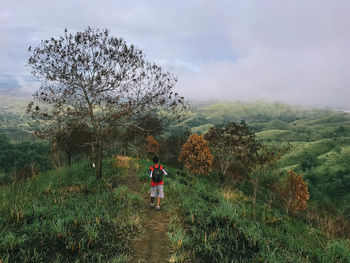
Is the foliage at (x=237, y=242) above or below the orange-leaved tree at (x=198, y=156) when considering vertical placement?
above

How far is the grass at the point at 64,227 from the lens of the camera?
14.9 feet

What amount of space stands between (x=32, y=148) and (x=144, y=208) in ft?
367

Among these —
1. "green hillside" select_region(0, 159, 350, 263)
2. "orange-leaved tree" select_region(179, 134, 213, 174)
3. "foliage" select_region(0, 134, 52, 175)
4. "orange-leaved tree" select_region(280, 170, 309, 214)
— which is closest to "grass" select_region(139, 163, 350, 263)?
"green hillside" select_region(0, 159, 350, 263)

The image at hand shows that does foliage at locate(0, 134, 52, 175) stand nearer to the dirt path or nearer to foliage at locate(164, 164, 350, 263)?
the dirt path

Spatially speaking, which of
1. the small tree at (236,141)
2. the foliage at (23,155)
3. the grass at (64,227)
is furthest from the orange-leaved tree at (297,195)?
the foliage at (23,155)

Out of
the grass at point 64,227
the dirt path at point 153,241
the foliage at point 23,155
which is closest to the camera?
the grass at point 64,227

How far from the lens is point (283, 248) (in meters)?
5.23

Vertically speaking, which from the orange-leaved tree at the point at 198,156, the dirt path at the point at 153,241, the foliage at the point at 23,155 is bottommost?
the foliage at the point at 23,155

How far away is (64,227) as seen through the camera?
224 inches

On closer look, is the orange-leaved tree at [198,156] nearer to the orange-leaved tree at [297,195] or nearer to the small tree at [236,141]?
the small tree at [236,141]

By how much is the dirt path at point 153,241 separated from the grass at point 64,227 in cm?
32

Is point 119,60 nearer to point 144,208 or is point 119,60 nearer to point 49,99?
point 49,99

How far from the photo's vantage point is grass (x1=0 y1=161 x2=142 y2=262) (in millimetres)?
4543

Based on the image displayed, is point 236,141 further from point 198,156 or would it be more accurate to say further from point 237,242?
point 237,242
